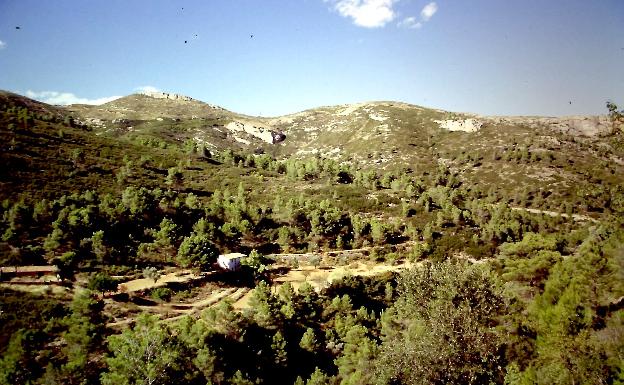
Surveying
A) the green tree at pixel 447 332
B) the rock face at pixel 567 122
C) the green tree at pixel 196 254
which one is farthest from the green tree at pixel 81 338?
the rock face at pixel 567 122

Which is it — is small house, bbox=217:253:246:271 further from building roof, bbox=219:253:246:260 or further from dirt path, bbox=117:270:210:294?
dirt path, bbox=117:270:210:294

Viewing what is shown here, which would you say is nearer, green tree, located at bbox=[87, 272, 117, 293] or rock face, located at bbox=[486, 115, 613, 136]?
green tree, located at bbox=[87, 272, 117, 293]

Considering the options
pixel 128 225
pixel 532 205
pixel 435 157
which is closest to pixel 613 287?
pixel 128 225

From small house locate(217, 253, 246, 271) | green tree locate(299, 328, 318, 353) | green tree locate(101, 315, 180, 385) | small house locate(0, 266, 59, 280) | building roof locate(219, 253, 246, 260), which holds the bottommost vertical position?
green tree locate(299, 328, 318, 353)

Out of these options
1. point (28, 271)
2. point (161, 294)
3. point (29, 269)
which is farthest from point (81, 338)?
point (29, 269)

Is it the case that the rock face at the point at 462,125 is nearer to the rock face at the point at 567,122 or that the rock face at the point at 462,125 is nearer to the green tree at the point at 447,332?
the rock face at the point at 567,122

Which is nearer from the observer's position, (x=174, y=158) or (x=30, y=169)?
(x=30, y=169)

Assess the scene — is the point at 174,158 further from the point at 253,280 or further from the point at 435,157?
the point at 435,157

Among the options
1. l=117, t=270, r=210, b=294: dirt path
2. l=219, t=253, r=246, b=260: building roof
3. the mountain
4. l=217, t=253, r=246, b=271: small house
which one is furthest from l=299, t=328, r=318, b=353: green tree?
the mountain
